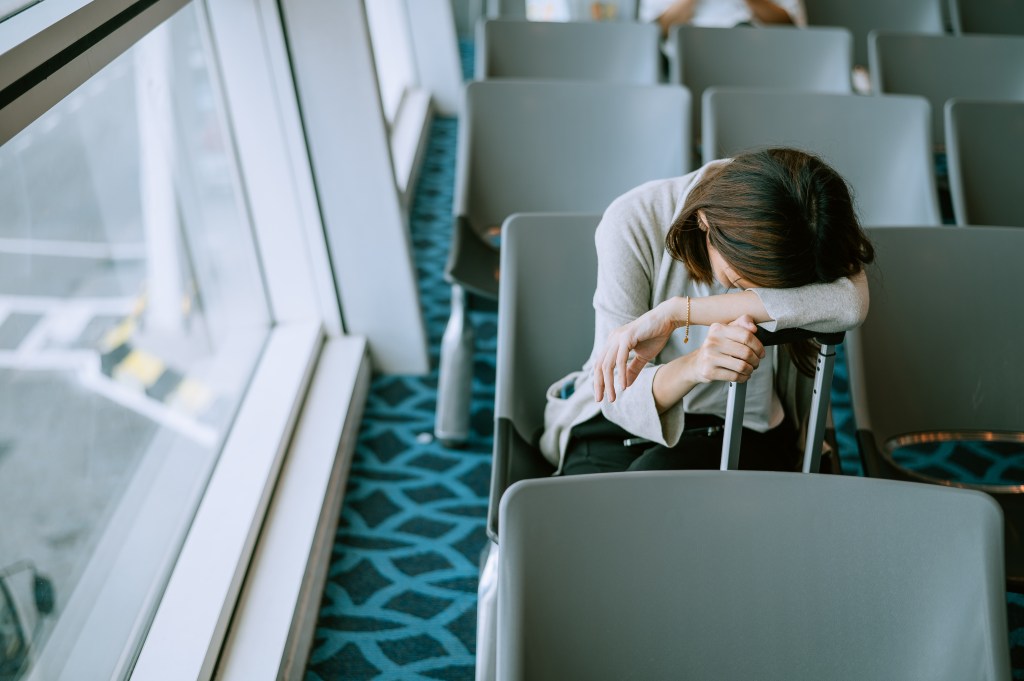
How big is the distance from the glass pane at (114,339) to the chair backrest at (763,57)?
153 centimetres

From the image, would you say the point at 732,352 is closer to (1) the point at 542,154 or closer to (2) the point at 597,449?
(2) the point at 597,449

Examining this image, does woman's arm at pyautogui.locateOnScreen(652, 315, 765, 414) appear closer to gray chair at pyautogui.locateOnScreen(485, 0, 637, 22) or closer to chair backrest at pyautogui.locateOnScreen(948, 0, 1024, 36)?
gray chair at pyautogui.locateOnScreen(485, 0, 637, 22)

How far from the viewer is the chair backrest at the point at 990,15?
4.23 meters

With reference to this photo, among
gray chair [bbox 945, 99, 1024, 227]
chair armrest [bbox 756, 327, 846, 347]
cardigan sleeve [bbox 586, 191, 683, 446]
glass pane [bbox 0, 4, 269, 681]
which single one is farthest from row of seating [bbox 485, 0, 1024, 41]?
chair armrest [bbox 756, 327, 846, 347]

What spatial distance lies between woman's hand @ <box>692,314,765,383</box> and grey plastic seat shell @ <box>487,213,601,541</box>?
1.66 feet

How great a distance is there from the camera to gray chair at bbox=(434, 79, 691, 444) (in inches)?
97.7

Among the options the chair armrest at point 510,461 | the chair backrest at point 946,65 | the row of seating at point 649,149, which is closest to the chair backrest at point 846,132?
the row of seating at point 649,149

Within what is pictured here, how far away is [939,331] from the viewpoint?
1802mm

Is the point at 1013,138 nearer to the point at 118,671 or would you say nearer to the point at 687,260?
the point at 687,260

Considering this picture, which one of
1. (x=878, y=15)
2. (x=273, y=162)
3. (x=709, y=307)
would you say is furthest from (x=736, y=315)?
(x=878, y=15)

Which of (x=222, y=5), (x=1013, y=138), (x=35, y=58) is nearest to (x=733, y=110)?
(x=1013, y=138)

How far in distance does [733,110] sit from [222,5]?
1.35m

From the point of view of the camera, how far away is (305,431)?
243cm

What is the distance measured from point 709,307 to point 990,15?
149 inches
